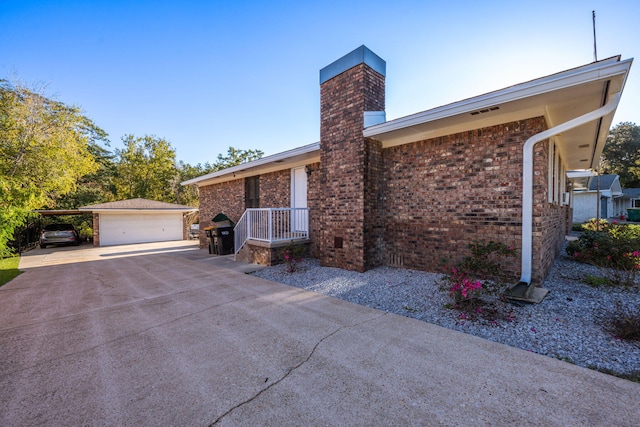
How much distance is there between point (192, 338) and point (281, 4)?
8.08 meters

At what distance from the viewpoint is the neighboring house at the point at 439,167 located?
441 centimetres

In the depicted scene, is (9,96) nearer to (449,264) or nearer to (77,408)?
(77,408)

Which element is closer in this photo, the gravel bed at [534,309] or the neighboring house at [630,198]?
Answer: the gravel bed at [534,309]

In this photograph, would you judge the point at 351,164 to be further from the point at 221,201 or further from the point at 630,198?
the point at 630,198

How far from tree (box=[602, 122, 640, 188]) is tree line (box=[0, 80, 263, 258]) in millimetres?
42507

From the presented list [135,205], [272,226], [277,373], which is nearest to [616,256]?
[277,373]

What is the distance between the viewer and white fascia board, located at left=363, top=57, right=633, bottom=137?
3.38m

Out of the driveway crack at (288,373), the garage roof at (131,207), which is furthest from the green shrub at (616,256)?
the garage roof at (131,207)

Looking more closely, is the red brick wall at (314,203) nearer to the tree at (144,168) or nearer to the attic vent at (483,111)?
the attic vent at (483,111)

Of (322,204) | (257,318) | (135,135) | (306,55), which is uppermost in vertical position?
(135,135)

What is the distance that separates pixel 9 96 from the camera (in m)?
13.3

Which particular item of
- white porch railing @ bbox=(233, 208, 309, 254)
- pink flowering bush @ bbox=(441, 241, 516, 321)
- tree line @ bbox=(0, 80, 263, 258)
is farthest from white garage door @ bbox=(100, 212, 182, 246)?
pink flowering bush @ bbox=(441, 241, 516, 321)

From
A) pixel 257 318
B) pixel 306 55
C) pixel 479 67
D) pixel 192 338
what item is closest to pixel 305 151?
pixel 306 55

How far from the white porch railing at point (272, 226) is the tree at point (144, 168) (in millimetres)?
20679
